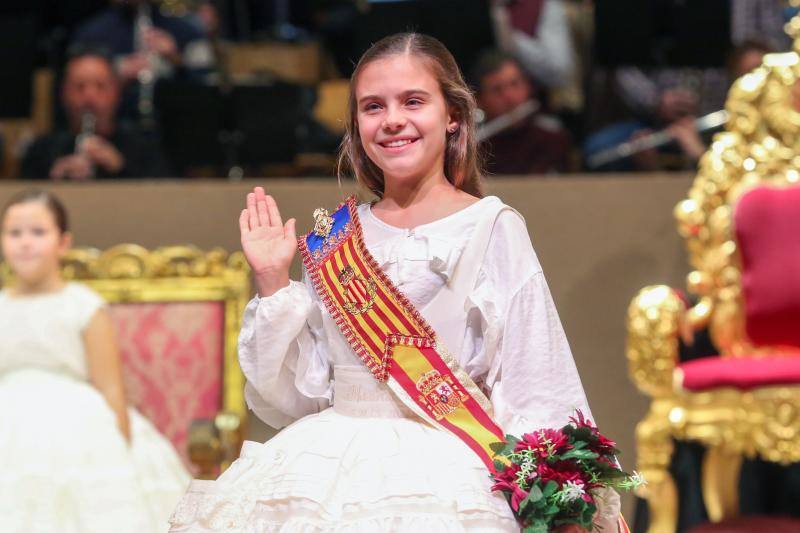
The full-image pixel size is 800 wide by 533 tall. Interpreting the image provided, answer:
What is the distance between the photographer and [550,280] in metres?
4.98

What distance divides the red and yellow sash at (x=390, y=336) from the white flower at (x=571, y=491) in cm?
17

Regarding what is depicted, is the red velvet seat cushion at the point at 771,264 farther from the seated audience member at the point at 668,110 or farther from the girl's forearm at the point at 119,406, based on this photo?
the girl's forearm at the point at 119,406

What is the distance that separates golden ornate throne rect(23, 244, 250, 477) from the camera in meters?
4.70

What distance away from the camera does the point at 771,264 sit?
4434 millimetres

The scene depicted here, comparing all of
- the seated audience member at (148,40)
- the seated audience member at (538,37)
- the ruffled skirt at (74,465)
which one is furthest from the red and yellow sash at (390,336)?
the seated audience member at (148,40)

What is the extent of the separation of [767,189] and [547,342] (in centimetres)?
227

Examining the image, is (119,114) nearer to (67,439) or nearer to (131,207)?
(131,207)

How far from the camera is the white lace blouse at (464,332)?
8.00ft

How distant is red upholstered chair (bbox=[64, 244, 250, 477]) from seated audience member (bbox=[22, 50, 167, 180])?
59 centimetres

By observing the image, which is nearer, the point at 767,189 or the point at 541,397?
the point at 541,397

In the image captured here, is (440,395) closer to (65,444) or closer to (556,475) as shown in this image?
(556,475)

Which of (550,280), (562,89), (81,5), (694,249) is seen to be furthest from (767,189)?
(81,5)

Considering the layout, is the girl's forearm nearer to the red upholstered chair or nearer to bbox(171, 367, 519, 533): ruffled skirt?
the red upholstered chair

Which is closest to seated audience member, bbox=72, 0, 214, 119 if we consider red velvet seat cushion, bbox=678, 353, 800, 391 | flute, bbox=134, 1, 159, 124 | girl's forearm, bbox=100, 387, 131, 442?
flute, bbox=134, 1, 159, 124
